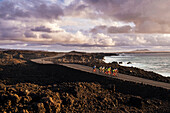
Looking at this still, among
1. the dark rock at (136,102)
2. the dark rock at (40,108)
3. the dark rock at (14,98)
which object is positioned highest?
the dark rock at (14,98)

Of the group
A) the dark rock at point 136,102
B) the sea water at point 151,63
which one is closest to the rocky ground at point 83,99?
the dark rock at point 136,102

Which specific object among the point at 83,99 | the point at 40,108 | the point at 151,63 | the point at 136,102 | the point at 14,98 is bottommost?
the point at 136,102

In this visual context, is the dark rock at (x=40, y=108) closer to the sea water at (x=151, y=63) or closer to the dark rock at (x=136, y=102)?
the dark rock at (x=136, y=102)

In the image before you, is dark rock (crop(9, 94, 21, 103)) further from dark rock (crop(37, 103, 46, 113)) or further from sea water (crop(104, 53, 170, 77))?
sea water (crop(104, 53, 170, 77))

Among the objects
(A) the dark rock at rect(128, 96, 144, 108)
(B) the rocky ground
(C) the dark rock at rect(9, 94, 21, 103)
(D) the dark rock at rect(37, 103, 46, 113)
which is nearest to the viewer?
(D) the dark rock at rect(37, 103, 46, 113)

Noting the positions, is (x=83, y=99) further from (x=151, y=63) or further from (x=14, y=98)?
(x=151, y=63)

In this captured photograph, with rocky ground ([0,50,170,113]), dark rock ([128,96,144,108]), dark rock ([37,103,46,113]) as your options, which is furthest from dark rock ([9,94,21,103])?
dark rock ([128,96,144,108])

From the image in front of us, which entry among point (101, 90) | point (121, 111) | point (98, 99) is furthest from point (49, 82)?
point (121, 111)

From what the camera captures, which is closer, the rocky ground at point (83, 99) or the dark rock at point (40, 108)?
the dark rock at point (40, 108)

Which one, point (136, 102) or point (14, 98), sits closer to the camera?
point (14, 98)

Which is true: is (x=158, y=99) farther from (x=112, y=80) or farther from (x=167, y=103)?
(x=112, y=80)

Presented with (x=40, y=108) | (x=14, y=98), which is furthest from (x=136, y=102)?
(x=14, y=98)

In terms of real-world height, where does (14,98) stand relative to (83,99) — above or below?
above

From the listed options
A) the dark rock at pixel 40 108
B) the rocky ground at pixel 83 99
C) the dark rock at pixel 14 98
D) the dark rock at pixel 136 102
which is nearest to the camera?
the dark rock at pixel 40 108
